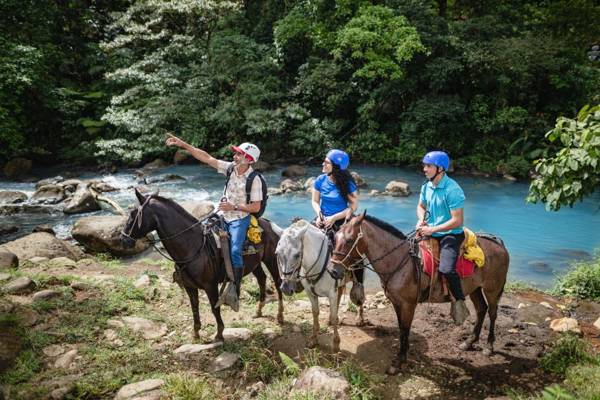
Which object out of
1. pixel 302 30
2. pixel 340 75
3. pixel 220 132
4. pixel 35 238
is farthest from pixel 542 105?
pixel 35 238

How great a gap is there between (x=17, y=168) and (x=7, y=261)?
1507cm

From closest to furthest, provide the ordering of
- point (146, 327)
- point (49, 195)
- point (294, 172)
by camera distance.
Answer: point (146, 327) < point (49, 195) < point (294, 172)

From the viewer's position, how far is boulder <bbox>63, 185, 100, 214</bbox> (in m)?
14.4

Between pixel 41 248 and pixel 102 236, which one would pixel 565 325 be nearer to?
pixel 102 236

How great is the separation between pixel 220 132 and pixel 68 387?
19.8m

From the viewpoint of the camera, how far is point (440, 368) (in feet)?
18.0

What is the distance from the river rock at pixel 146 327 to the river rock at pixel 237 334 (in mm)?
946

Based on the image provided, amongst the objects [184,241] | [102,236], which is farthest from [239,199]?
[102,236]

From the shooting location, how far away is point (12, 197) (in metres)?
15.7

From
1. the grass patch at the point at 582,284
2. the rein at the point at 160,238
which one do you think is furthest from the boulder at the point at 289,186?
the rein at the point at 160,238

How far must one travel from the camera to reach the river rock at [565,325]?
6422 mm

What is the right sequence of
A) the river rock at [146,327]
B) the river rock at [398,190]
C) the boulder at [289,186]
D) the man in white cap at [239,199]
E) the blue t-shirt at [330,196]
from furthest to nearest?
the boulder at [289,186] < the river rock at [398,190] < the river rock at [146,327] < the blue t-shirt at [330,196] < the man in white cap at [239,199]

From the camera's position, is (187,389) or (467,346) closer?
(187,389)

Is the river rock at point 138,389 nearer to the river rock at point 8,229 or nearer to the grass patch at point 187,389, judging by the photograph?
the grass patch at point 187,389
